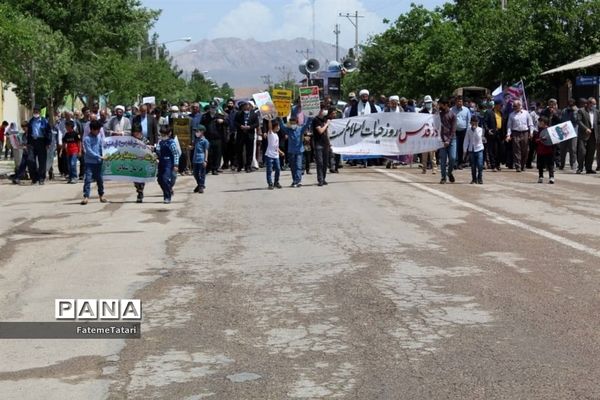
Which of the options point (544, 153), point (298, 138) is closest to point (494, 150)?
point (544, 153)

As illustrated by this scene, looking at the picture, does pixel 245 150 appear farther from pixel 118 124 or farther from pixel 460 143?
pixel 460 143

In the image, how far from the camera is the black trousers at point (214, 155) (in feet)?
89.8

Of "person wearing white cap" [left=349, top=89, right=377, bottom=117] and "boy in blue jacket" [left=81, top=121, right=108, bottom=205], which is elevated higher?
"person wearing white cap" [left=349, top=89, right=377, bottom=117]

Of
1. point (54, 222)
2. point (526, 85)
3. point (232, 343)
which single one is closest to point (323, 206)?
point (54, 222)

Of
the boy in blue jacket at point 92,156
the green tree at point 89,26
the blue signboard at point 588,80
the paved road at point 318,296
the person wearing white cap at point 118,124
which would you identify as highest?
the green tree at point 89,26

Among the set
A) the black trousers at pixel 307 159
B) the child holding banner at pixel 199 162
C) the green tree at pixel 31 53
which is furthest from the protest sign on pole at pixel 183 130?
the child holding banner at pixel 199 162

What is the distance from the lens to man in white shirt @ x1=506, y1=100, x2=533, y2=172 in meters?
25.9

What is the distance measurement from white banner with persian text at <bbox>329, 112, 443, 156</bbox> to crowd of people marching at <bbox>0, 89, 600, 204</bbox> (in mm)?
359

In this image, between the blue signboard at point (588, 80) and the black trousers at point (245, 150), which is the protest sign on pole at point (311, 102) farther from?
the blue signboard at point (588, 80)

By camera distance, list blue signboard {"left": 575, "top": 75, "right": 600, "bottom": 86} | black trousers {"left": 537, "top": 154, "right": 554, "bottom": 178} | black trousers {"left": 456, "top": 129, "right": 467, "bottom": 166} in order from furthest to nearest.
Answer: blue signboard {"left": 575, "top": 75, "right": 600, "bottom": 86} → black trousers {"left": 456, "top": 129, "right": 467, "bottom": 166} → black trousers {"left": 537, "top": 154, "right": 554, "bottom": 178}

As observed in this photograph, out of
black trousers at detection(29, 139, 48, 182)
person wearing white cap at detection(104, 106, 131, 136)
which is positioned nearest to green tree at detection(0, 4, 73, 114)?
black trousers at detection(29, 139, 48, 182)

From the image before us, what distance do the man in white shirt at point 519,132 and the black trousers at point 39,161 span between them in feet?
36.5

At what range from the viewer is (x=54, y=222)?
17.1 metres

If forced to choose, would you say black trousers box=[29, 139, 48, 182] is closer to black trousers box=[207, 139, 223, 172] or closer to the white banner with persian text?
black trousers box=[207, 139, 223, 172]
